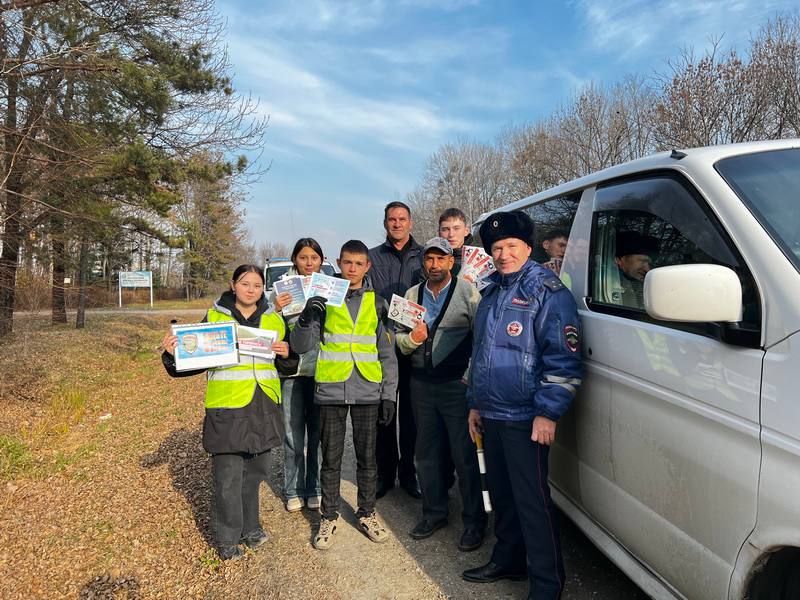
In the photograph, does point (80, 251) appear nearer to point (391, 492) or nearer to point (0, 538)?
point (0, 538)

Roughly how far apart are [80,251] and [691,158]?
38.5ft

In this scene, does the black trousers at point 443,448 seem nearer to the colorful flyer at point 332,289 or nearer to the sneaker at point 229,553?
the colorful flyer at point 332,289

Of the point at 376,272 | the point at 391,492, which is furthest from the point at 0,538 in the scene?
the point at 376,272

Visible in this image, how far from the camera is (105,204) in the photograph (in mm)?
9680

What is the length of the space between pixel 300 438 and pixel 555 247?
247 cm

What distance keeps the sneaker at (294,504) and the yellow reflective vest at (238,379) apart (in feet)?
3.83

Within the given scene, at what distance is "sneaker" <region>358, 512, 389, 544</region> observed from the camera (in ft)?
11.8

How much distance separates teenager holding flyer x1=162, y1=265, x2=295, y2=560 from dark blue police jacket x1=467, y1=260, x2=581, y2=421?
1.49m

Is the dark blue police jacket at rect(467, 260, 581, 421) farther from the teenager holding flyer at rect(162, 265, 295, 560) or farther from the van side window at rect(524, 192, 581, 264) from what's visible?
the teenager holding flyer at rect(162, 265, 295, 560)

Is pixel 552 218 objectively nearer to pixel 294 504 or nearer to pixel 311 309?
pixel 311 309

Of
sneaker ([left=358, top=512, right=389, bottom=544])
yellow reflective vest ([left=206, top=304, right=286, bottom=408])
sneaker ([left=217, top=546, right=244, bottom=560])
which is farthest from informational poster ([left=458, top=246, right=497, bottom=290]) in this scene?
sneaker ([left=217, top=546, right=244, bottom=560])

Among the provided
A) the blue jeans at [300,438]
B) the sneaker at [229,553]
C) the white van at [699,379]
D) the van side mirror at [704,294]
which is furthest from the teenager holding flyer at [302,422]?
the van side mirror at [704,294]

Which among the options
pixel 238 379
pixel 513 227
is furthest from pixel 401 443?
pixel 513 227

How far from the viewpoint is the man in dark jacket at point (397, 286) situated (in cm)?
437
